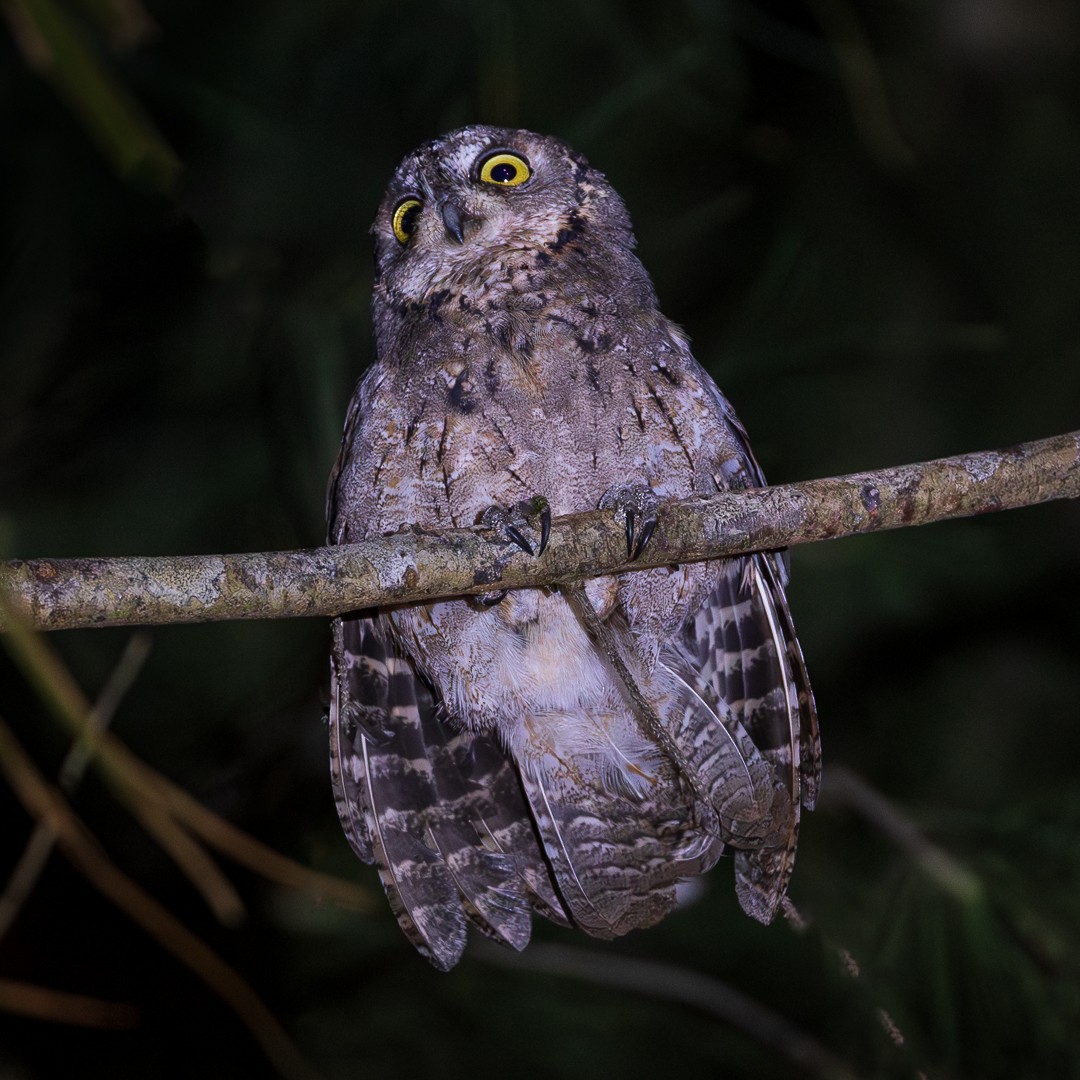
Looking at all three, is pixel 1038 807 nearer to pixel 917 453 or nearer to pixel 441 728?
pixel 917 453

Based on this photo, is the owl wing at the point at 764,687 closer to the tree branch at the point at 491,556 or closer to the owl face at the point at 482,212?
the tree branch at the point at 491,556

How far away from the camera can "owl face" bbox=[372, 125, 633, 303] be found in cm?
195

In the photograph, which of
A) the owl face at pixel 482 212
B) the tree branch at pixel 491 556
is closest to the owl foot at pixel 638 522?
the tree branch at pixel 491 556

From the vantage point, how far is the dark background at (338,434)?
273 cm

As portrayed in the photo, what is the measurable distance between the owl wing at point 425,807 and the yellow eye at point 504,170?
0.78m

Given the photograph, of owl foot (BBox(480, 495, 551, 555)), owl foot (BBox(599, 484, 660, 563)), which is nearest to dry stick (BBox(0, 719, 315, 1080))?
owl foot (BBox(480, 495, 551, 555))

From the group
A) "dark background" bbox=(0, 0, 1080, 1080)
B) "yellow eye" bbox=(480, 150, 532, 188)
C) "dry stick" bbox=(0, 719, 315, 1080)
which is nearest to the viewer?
"dry stick" bbox=(0, 719, 315, 1080)

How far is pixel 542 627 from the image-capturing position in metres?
1.95

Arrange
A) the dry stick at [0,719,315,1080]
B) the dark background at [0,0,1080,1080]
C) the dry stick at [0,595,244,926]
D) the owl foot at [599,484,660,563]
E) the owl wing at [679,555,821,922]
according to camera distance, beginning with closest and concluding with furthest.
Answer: the dry stick at [0,595,244,926] → the dry stick at [0,719,315,1080] → the owl foot at [599,484,660,563] → the owl wing at [679,555,821,922] → the dark background at [0,0,1080,1080]

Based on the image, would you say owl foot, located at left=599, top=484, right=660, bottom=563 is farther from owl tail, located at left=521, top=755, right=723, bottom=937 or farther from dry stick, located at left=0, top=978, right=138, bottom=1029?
dry stick, located at left=0, top=978, right=138, bottom=1029

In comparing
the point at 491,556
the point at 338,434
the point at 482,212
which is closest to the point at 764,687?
the point at 491,556

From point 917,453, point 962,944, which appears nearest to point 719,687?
point 962,944

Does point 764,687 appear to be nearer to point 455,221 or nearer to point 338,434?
point 455,221

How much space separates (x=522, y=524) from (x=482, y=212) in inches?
28.9
